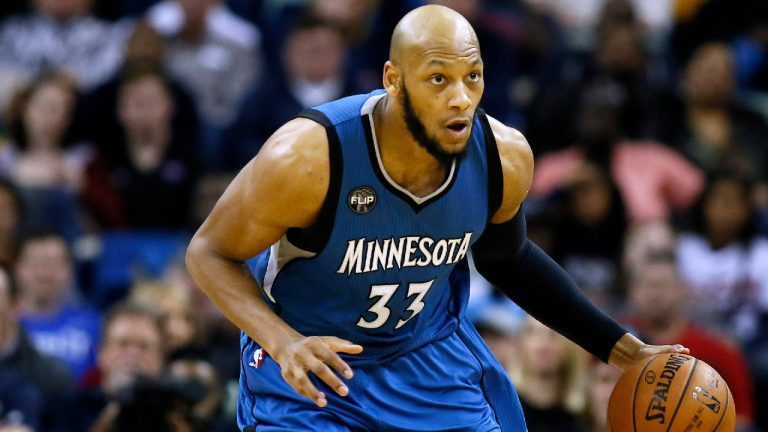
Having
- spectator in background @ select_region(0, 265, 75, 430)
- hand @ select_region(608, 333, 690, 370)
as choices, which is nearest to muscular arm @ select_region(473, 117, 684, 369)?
hand @ select_region(608, 333, 690, 370)

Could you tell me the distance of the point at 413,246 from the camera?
5.04m

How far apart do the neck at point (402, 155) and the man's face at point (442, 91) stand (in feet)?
0.21

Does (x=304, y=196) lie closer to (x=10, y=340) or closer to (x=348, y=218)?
(x=348, y=218)

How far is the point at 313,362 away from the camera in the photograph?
4.57 metres

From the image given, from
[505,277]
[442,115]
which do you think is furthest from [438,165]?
[505,277]

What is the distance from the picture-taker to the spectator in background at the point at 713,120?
35.2 feet

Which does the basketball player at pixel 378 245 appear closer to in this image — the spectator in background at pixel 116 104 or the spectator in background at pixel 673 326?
the spectator in background at pixel 673 326

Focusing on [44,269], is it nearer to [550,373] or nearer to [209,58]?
[209,58]

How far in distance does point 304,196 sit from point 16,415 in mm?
3494

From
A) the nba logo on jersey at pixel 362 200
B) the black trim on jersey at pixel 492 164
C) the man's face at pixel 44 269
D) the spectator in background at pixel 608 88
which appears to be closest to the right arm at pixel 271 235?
the nba logo on jersey at pixel 362 200

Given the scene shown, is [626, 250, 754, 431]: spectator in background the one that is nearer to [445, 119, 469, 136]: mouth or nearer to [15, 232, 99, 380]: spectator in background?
[15, 232, 99, 380]: spectator in background

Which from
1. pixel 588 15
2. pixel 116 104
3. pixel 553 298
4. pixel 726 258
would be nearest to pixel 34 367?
pixel 116 104

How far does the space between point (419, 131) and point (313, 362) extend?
0.87 meters

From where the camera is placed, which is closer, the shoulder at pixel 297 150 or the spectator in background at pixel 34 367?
the shoulder at pixel 297 150
